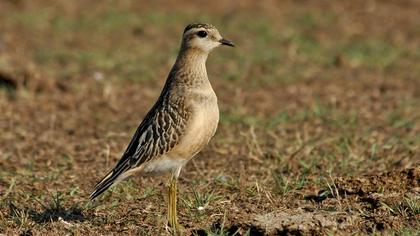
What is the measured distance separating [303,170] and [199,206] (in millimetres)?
1431

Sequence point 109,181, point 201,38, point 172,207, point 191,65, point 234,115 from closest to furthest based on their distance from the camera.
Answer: point 172,207, point 109,181, point 191,65, point 201,38, point 234,115

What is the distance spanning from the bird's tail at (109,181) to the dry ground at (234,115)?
276mm

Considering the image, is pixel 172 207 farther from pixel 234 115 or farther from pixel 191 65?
pixel 234 115

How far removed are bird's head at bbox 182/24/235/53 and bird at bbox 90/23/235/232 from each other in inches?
8.7

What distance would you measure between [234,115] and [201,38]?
317 cm

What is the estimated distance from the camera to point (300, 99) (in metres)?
10.7

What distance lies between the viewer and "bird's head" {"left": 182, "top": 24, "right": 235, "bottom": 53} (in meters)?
6.69

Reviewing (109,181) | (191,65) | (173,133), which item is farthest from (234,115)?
(109,181)

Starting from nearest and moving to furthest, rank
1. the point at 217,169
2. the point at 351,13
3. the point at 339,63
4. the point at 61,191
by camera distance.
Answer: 1. the point at 61,191
2. the point at 217,169
3. the point at 339,63
4. the point at 351,13

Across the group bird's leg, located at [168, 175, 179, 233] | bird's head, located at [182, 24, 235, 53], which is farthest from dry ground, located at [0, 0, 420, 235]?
bird's head, located at [182, 24, 235, 53]

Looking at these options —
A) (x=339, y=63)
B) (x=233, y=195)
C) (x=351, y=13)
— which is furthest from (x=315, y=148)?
(x=351, y=13)

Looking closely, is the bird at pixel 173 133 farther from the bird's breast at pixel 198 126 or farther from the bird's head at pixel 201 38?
the bird's head at pixel 201 38

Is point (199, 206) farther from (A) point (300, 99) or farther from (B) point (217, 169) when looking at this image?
(A) point (300, 99)

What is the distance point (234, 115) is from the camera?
32.2 ft
